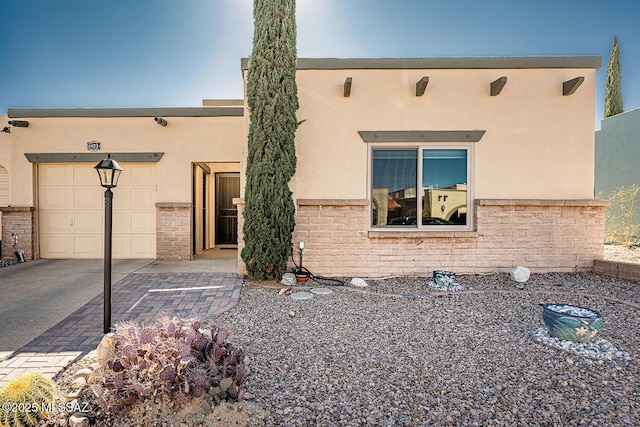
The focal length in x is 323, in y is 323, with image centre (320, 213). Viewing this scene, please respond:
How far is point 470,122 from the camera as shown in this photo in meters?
5.95

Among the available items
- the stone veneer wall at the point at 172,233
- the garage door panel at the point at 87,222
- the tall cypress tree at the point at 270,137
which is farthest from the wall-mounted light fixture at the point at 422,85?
the garage door panel at the point at 87,222

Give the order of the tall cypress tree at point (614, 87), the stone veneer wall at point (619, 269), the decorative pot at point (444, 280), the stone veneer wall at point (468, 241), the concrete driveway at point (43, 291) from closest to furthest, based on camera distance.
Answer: the concrete driveway at point (43, 291), the decorative pot at point (444, 280), the stone veneer wall at point (619, 269), the stone veneer wall at point (468, 241), the tall cypress tree at point (614, 87)

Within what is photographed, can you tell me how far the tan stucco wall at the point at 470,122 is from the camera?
5.89m

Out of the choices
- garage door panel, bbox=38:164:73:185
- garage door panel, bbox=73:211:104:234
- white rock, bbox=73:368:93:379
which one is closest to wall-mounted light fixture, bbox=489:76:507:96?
white rock, bbox=73:368:93:379

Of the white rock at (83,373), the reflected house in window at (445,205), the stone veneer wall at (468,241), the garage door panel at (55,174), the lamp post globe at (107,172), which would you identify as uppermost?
the garage door panel at (55,174)

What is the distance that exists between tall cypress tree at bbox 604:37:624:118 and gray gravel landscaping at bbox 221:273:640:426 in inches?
436

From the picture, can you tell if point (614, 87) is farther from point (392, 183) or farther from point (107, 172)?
point (107, 172)

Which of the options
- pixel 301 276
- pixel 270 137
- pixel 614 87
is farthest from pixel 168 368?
pixel 614 87

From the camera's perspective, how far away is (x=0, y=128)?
7684mm

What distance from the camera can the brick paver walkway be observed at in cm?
281

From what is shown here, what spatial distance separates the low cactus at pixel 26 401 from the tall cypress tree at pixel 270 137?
3.42 meters

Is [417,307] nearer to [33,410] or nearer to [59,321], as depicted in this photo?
[33,410]

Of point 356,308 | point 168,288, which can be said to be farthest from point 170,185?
point 356,308

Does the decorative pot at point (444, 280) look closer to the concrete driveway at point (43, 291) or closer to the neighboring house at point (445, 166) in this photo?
the neighboring house at point (445, 166)
